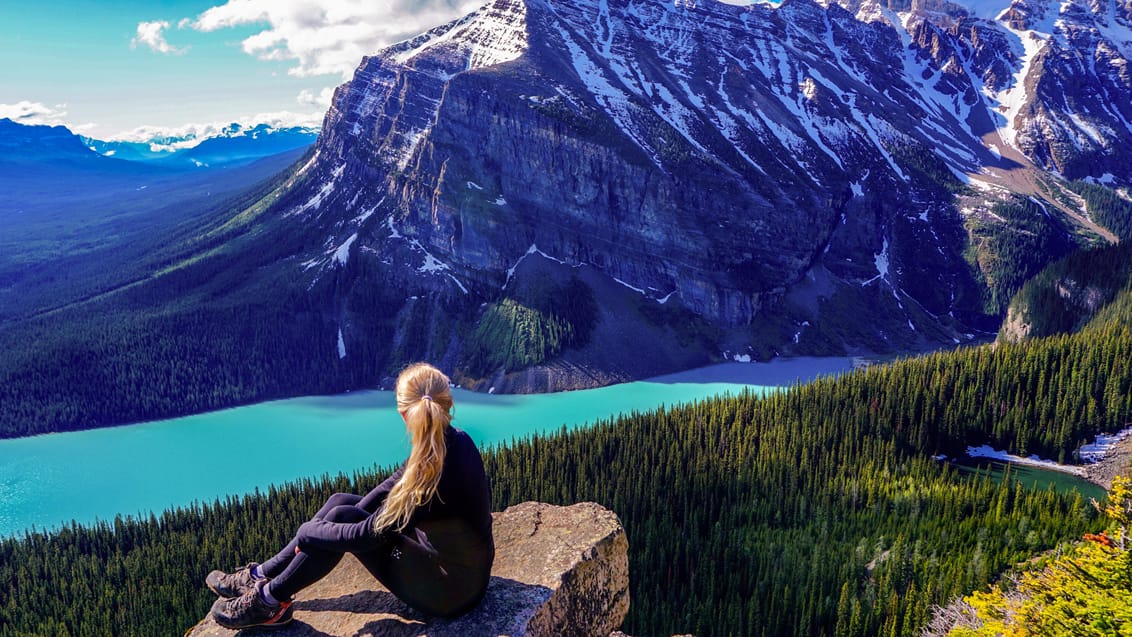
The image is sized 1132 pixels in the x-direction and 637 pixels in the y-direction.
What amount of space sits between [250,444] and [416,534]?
361 feet

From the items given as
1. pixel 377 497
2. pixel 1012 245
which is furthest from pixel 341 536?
pixel 1012 245

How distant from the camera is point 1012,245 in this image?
183750mm

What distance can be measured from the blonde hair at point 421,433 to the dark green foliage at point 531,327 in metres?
126

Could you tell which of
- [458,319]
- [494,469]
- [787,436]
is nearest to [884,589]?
[787,436]

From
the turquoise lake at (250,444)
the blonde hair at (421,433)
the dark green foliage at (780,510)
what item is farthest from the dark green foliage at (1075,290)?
the blonde hair at (421,433)

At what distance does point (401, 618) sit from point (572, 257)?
14832 cm

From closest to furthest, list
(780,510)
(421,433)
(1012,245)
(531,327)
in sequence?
1. (421,433)
2. (780,510)
3. (531,327)
4. (1012,245)

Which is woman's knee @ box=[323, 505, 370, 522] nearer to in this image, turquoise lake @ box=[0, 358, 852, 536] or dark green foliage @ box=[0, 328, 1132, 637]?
dark green foliage @ box=[0, 328, 1132, 637]

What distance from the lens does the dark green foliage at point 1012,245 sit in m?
177

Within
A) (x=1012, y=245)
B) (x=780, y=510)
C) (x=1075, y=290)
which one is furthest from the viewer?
(x=1012, y=245)

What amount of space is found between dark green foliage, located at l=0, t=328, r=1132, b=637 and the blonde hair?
43714 millimetres

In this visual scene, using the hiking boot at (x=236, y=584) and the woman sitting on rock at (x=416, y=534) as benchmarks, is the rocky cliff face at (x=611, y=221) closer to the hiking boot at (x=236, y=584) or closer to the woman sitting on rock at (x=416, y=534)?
the hiking boot at (x=236, y=584)

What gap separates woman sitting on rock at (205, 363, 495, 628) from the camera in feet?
33.6

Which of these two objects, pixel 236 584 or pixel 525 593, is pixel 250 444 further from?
pixel 525 593
